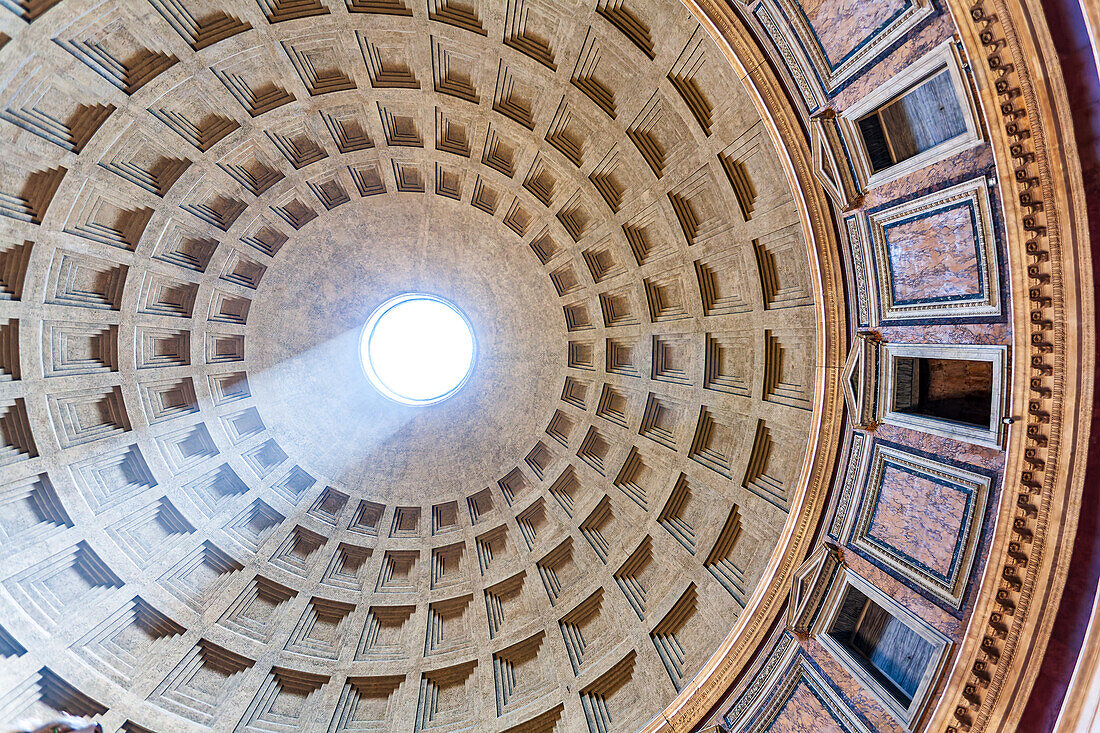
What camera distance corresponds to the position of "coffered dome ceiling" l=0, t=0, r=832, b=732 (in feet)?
50.6

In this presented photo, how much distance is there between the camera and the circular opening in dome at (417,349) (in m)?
22.8

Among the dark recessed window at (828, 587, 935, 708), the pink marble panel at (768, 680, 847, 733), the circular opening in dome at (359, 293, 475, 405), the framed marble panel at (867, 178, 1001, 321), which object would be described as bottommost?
the pink marble panel at (768, 680, 847, 733)

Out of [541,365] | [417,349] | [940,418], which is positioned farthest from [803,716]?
[417,349]

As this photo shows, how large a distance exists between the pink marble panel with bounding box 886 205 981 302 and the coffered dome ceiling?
228cm

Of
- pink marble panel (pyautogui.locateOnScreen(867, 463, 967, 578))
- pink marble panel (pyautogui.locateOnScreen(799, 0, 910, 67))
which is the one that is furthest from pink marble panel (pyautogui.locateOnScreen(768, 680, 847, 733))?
pink marble panel (pyautogui.locateOnScreen(799, 0, 910, 67))

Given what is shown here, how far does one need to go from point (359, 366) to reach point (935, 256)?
755 inches

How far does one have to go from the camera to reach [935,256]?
11.1 metres

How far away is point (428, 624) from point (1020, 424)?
18944 millimetres

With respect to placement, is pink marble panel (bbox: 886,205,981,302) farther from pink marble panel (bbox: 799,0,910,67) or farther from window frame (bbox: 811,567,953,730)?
window frame (bbox: 811,567,953,730)

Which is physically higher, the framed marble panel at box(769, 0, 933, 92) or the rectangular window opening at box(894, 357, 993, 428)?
the framed marble panel at box(769, 0, 933, 92)

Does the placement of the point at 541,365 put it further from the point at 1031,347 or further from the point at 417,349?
the point at 1031,347

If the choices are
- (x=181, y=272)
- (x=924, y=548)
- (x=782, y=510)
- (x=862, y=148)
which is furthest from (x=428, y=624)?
(x=862, y=148)

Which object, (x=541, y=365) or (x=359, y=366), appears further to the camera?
(x=359, y=366)

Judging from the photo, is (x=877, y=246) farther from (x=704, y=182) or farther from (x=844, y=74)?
(x=704, y=182)
